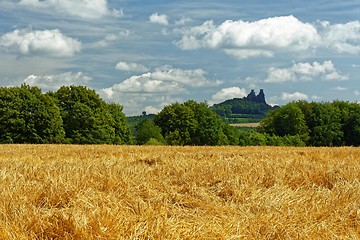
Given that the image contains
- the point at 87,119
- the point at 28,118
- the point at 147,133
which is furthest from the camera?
the point at 147,133

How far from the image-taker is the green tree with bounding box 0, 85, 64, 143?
65.0m

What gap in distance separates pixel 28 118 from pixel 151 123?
22208 mm

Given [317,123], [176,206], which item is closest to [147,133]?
[317,123]

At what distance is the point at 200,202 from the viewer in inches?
243

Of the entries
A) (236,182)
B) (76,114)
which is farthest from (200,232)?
(76,114)

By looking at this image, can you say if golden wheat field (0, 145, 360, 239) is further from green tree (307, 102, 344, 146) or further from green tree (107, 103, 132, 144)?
green tree (307, 102, 344, 146)

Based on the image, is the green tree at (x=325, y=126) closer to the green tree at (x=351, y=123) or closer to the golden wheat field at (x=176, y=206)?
the green tree at (x=351, y=123)

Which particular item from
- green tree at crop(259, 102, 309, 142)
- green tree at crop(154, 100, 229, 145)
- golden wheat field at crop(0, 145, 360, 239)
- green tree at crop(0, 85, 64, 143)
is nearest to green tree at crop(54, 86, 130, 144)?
green tree at crop(0, 85, 64, 143)

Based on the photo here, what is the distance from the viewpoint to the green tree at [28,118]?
6500 centimetres

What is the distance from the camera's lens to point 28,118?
67312mm

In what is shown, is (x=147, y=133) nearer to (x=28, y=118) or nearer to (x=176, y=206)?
(x=28, y=118)

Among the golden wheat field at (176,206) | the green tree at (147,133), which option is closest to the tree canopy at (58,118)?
the green tree at (147,133)

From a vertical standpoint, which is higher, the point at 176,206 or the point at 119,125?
the point at 176,206

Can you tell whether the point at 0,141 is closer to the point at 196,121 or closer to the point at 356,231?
the point at 196,121
